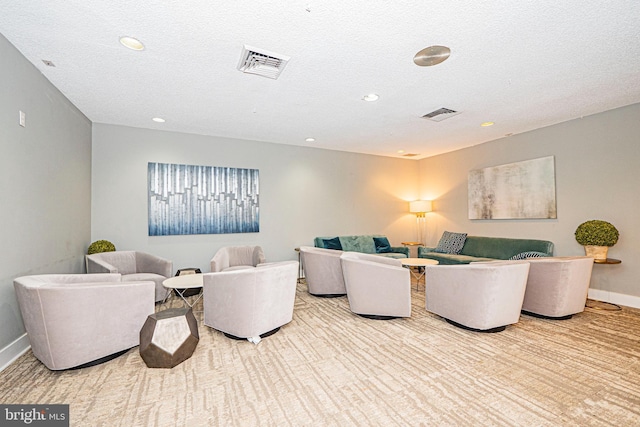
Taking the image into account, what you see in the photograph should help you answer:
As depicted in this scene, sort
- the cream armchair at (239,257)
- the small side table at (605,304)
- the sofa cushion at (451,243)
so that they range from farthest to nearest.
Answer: the sofa cushion at (451,243)
the cream armchair at (239,257)
the small side table at (605,304)

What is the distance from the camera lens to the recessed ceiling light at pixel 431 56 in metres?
2.70

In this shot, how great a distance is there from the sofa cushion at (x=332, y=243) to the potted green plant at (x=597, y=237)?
3.75 m

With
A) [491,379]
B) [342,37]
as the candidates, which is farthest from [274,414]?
[342,37]

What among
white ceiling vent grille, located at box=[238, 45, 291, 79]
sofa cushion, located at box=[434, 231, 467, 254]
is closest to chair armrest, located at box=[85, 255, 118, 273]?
white ceiling vent grille, located at box=[238, 45, 291, 79]

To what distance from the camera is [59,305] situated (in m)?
2.30

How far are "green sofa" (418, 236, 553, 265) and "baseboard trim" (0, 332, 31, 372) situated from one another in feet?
19.3

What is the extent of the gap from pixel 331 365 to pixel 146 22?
307 centimetres

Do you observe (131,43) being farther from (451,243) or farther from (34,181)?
(451,243)

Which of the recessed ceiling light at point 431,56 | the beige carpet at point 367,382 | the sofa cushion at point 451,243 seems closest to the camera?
the beige carpet at point 367,382

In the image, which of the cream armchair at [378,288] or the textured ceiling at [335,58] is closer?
the textured ceiling at [335,58]

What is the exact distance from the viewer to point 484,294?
316cm

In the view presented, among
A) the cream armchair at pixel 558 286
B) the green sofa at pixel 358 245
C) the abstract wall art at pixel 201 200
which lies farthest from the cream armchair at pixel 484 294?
the abstract wall art at pixel 201 200

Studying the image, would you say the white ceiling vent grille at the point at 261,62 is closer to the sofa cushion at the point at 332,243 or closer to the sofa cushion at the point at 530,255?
the sofa cushion at the point at 332,243

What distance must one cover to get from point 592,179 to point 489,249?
187 centimetres
